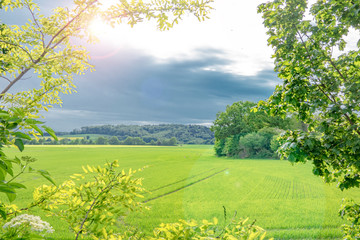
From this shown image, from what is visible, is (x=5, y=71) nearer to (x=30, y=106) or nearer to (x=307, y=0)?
(x=30, y=106)

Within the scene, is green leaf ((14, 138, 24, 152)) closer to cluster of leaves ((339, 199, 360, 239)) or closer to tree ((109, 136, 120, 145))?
cluster of leaves ((339, 199, 360, 239))

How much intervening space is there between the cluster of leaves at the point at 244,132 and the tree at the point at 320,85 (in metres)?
59.0

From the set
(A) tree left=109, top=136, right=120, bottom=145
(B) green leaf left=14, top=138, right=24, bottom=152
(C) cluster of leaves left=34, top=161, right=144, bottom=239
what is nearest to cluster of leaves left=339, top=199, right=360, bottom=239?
(C) cluster of leaves left=34, top=161, right=144, bottom=239

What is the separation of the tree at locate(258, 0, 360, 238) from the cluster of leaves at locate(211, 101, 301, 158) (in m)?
59.0

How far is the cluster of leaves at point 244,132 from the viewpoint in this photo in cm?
6431

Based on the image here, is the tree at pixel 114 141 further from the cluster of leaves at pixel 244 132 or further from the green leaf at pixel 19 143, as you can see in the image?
the green leaf at pixel 19 143

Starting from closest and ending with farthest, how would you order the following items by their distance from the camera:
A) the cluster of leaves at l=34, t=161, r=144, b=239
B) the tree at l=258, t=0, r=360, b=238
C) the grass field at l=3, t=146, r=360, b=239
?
the cluster of leaves at l=34, t=161, r=144, b=239, the tree at l=258, t=0, r=360, b=238, the grass field at l=3, t=146, r=360, b=239

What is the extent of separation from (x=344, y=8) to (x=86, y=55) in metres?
5.00

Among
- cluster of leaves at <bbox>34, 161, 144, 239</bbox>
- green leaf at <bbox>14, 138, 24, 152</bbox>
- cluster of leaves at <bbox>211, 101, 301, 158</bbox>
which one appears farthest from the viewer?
cluster of leaves at <bbox>211, 101, 301, 158</bbox>

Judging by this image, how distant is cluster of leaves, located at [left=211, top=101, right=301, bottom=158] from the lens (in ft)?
211

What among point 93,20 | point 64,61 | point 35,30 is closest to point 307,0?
point 93,20

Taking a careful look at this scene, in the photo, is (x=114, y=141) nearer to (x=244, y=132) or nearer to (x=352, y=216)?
(x=244, y=132)

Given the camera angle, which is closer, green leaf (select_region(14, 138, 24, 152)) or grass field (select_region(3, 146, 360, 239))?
green leaf (select_region(14, 138, 24, 152))

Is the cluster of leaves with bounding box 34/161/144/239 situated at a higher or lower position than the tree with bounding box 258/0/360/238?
lower
